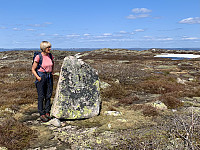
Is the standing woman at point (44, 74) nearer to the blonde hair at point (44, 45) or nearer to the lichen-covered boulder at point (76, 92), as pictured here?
the blonde hair at point (44, 45)

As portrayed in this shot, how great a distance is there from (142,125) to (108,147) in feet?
7.39

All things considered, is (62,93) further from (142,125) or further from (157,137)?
(157,137)

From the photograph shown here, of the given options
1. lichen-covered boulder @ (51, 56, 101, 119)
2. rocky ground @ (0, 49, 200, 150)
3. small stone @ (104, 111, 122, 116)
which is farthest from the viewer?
small stone @ (104, 111, 122, 116)

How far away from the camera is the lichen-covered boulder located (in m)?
7.23

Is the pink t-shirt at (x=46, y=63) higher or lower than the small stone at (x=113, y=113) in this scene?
higher

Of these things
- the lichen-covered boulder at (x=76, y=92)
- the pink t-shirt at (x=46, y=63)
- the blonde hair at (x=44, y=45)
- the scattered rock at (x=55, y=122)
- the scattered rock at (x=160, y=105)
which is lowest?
the scattered rock at (x=55, y=122)

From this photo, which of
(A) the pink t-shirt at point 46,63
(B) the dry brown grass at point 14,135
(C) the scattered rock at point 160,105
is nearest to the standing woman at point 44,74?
(A) the pink t-shirt at point 46,63

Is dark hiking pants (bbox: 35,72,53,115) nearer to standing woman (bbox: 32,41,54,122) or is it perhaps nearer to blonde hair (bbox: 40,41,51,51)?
standing woman (bbox: 32,41,54,122)

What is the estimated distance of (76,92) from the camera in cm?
755

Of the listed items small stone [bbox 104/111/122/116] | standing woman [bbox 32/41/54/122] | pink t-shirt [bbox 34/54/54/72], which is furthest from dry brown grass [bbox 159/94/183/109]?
pink t-shirt [bbox 34/54/54/72]

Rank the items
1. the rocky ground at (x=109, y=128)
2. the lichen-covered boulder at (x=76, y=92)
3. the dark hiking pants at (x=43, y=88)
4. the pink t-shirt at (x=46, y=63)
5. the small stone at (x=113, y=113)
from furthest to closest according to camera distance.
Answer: the small stone at (x=113, y=113)
the lichen-covered boulder at (x=76, y=92)
the dark hiking pants at (x=43, y=88)
the pink t-shirt at (x=46, y=63)
the rocky ground at (x=109, y=128)

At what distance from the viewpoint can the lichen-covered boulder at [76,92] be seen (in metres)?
7.23

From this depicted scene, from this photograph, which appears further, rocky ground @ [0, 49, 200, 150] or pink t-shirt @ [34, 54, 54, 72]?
pink t-shirt @ [34, 54, 54, 72]

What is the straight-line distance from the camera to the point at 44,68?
6.83m
